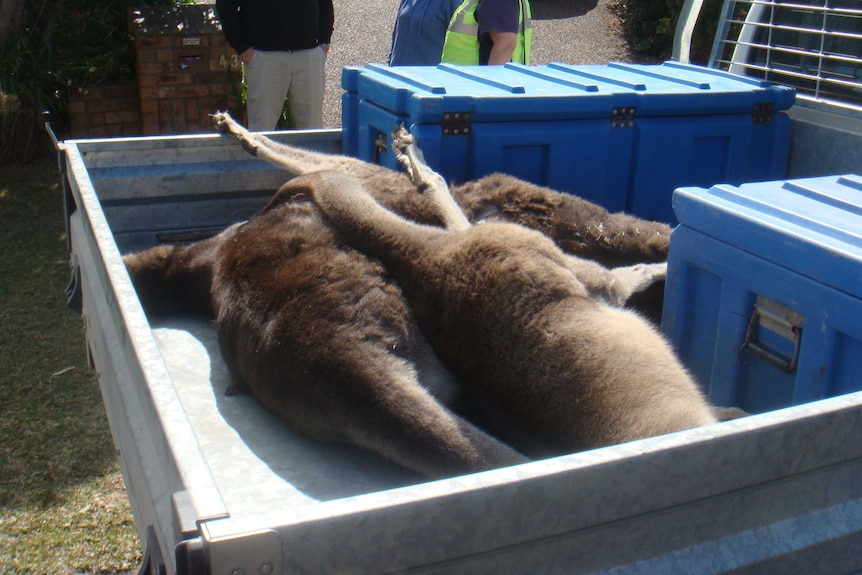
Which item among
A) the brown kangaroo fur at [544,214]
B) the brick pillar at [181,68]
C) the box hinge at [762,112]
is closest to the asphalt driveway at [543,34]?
the brick pillar at [181,68]

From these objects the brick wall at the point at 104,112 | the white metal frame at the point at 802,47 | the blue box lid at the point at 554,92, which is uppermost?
the white metal frame at the point at 802,47

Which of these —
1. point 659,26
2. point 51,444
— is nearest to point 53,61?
point 51,444

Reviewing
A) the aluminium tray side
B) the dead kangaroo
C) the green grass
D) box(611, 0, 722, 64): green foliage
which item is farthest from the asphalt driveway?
the dead kangaroo

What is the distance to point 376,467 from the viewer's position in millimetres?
2453

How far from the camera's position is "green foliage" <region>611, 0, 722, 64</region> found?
13.9 metres

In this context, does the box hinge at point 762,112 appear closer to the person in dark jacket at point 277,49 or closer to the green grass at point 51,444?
the green grass at point 51,444

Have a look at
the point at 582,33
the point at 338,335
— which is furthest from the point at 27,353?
the point at 582,33

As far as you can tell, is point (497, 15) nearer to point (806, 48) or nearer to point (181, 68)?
point (806, 48)

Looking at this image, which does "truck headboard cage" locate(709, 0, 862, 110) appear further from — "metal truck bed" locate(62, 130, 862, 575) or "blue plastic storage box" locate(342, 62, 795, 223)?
"metal truck bed" locate(62, 130, 862, 575)

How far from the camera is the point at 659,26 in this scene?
15.0 meters

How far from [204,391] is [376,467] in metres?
0.69

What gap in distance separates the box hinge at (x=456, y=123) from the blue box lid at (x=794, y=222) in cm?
117

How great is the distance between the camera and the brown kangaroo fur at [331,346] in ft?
7.31

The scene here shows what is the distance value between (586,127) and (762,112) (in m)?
0.93
